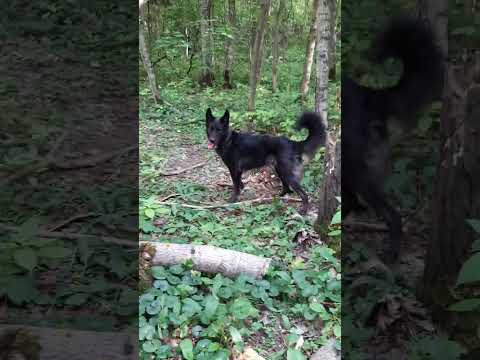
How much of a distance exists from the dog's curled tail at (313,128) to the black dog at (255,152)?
80 mm

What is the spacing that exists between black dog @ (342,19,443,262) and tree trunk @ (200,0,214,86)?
1.67 m

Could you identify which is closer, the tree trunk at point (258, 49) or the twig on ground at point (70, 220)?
the twig on ground at point (70, 220)

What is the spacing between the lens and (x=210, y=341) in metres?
1.81

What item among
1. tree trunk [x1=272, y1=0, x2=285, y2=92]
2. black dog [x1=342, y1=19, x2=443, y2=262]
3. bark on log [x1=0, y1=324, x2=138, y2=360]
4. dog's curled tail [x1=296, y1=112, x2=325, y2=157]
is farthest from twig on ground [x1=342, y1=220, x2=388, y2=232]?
tree trunk [x1=272, y1=0, x2=285, y2=92]

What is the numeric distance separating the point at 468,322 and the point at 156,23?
3.32m

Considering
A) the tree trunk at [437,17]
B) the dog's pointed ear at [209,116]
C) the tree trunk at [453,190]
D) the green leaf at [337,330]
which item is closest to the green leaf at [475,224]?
the tree trunk at [453,190]

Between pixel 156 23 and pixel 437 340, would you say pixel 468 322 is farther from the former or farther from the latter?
pixel 156 23

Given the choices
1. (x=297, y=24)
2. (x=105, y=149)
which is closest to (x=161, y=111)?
(x=105, y=149)

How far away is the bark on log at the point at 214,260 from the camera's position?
2.24 meters

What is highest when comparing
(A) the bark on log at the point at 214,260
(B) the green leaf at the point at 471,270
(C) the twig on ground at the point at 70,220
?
(B) the green leaf at the point at 471,270

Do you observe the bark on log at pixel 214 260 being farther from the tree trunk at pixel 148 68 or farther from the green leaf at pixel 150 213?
the tree trunk at pixel 148 68

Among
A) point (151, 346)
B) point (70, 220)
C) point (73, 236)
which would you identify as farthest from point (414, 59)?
point (70, 220)

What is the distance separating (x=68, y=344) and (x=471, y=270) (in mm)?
1541

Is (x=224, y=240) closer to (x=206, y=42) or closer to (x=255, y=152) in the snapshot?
(x=255, y=152)
